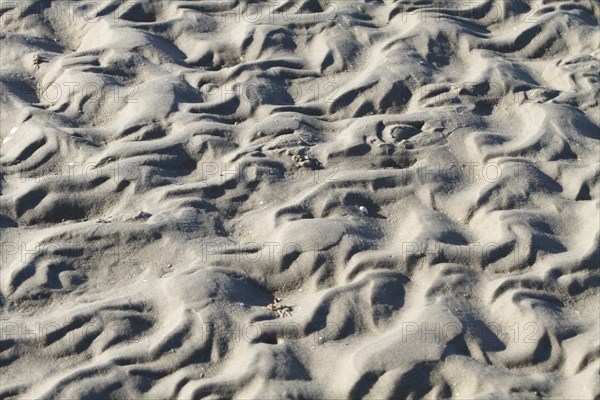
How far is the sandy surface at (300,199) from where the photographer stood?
3180mm

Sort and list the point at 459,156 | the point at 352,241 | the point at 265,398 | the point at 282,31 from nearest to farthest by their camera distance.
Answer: the point at 265,398, the point at 352,241, the point at 459,156, the point at 282,31

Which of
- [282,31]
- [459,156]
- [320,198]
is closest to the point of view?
[320,198]

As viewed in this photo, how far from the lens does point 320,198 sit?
387 cm

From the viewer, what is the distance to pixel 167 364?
3141 mm

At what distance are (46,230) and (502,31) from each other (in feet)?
8.58

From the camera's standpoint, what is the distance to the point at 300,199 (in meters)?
3.85

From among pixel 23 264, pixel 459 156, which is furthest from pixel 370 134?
pixel 23 264

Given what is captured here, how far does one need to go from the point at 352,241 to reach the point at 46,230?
1.14 metres

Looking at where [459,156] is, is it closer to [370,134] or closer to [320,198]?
[370,134]

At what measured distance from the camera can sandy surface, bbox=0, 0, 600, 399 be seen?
318 centimetres

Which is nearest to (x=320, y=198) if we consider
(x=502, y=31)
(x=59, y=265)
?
(x=59, y=265)

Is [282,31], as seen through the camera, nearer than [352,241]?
No

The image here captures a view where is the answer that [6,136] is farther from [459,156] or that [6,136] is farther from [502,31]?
[502,31]

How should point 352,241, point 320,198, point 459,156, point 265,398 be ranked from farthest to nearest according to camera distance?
point 459,156 < point 320,198 < point 352,241 < point 265,398
